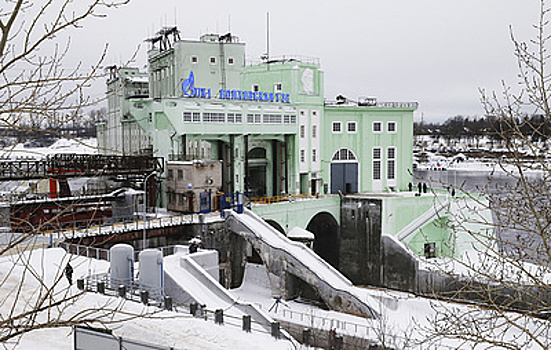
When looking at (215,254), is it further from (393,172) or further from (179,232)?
(393,172)

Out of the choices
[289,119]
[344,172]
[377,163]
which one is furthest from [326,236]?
[289,119]

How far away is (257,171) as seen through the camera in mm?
50938

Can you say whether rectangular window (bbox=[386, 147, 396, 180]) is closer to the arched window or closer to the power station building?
the power station building

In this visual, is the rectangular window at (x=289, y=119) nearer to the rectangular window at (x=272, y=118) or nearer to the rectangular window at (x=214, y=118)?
the rectangular window at (x=272, y=118)

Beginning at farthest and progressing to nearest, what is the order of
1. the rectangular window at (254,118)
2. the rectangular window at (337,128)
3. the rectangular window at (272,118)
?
the rectangular window at (337,128) → the rectangular window at (272,118) → the rectangular window at (254,118)

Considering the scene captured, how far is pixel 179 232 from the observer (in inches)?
1388

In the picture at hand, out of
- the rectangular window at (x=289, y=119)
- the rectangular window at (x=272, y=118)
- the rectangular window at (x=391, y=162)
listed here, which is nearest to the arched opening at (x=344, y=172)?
the rectangular window at (x=391, y=162)

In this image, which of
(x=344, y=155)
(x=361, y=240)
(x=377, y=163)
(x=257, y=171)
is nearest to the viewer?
(x=361, y=240)

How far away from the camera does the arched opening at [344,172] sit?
51.1 metres

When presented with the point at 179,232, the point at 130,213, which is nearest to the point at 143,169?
the point at 130,213

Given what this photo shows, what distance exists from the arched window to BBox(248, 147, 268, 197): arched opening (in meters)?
6.70

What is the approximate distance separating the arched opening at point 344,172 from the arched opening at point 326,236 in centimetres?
331

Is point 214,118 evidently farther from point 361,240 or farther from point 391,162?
point 391,162

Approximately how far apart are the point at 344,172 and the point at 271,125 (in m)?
9.60
